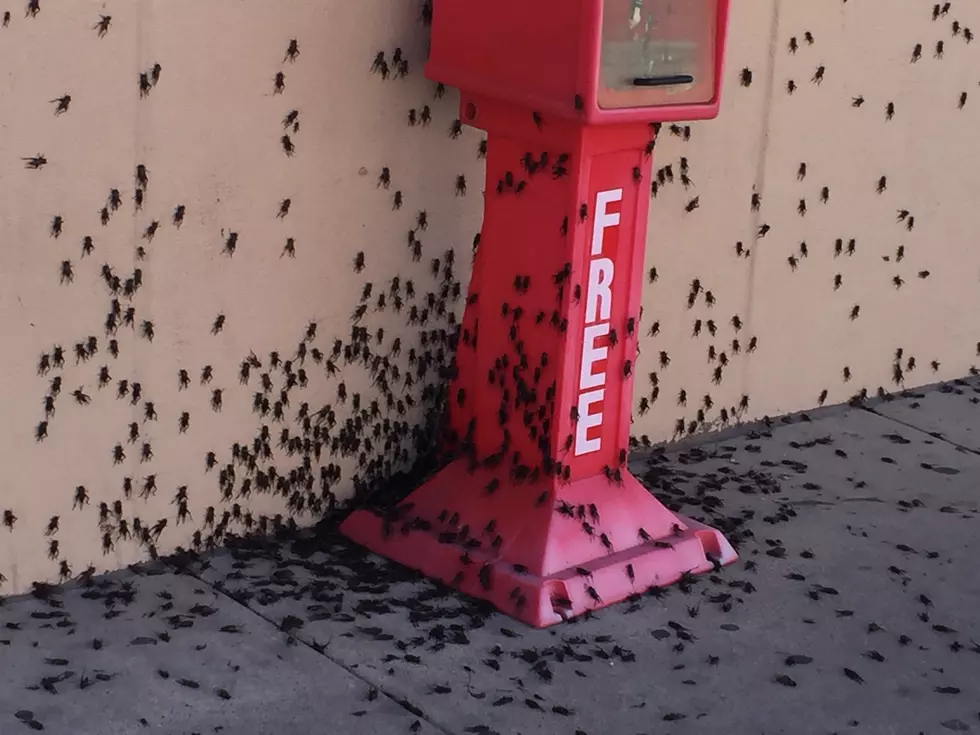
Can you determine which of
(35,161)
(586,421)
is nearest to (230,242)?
(35,161)

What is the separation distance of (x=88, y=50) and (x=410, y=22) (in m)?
1.18

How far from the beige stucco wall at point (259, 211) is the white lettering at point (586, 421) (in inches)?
30.5

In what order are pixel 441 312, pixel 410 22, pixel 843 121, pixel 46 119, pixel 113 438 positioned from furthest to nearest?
1. pixel 843 121
2. pixel 441 312
3. pixel 410 22
4. pixel 113 438
5. pixel 46 119

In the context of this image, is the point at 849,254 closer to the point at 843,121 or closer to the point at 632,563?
the point at 843,121

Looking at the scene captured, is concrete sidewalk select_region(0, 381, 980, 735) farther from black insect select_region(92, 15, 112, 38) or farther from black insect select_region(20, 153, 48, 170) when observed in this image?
black insect select_region(92, 15, 112, 38)

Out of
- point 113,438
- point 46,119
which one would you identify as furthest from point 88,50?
point 113,438

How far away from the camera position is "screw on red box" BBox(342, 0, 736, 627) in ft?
15.5

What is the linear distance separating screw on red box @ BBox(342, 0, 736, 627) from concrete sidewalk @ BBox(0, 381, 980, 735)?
5.7 inches

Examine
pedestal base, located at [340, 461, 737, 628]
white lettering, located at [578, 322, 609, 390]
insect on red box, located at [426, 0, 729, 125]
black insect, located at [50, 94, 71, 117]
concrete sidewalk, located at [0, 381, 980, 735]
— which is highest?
insect on red box, located at [426, 0, 729, 125]

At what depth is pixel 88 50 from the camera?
4.52 meters

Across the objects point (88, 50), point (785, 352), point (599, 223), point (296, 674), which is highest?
point (88, 50)

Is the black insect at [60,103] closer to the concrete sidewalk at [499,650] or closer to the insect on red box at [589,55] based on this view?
the insect on red box at [589,55]

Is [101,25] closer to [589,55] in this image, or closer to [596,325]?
[589,55]

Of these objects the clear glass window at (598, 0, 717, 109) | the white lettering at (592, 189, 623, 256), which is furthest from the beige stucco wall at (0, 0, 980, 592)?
the clear glass window at (598, 0, 717, 109)
